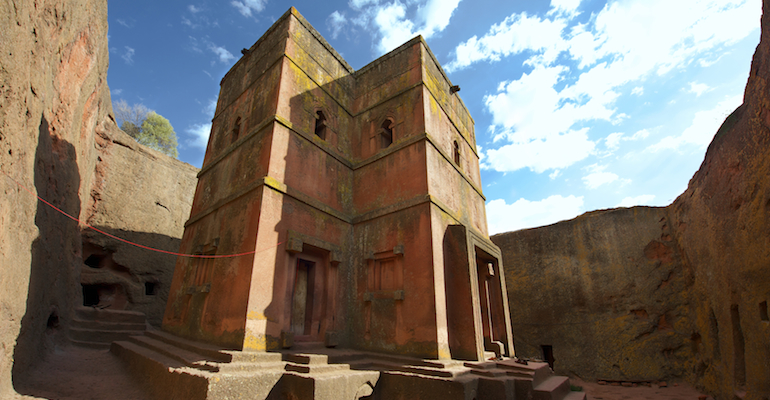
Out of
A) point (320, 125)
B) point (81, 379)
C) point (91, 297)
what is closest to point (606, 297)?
point (320, 125)

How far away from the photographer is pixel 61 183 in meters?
7.91

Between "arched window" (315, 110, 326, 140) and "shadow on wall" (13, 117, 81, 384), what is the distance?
5501 mm

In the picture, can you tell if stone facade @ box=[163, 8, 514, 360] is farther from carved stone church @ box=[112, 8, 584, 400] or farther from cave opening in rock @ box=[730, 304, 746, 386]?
cave opening in rock @ box=[730, 304, 746, 386]

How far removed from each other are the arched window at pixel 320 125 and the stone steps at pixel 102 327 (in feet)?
23.2

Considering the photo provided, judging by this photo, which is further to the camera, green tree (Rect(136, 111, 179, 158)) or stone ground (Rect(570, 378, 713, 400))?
green tree (Rect(136, 111, 179, 158))

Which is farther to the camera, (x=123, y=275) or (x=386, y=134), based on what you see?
(x=123, y=275)

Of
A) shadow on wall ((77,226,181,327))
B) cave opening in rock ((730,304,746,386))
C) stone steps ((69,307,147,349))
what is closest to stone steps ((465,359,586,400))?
cave opening in rock ((730,304,746,386))

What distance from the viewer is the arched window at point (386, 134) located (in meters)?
9.91

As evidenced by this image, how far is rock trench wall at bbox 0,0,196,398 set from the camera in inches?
187

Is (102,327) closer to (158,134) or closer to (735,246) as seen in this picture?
(735,246)

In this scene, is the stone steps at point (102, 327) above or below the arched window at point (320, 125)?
below

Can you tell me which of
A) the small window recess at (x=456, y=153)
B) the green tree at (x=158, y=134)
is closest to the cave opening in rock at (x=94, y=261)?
the small window recess at (x=456, y=153)

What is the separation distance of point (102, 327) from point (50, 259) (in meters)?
3.24

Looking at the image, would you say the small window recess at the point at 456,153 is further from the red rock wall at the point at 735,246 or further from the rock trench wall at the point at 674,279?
the red rock wall at the point at 735,246
